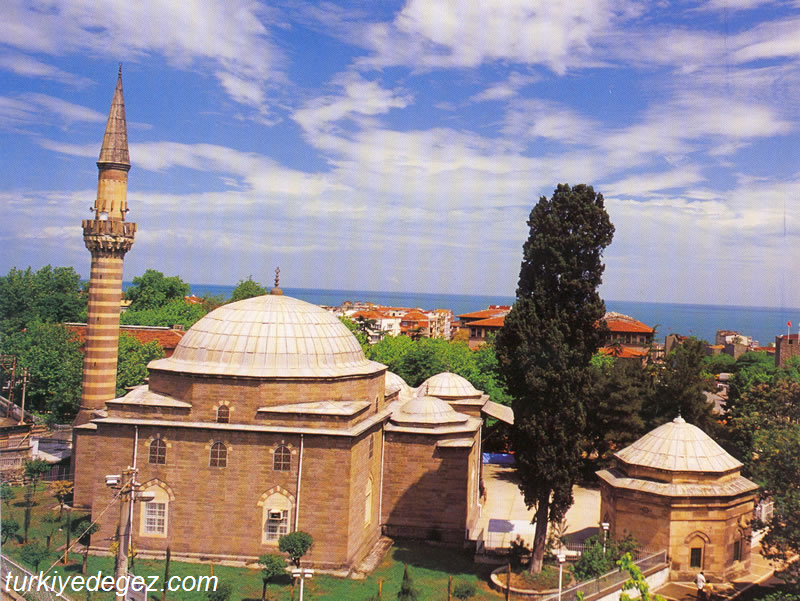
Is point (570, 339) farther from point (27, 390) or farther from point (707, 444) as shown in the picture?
point (27, 390)

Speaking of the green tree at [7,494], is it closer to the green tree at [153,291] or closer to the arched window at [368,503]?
the arched window at [368,503]

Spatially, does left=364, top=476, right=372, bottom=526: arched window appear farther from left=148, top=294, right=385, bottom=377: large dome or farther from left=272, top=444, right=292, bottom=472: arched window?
left=148, top=294, right=385, bottom=377: large dome

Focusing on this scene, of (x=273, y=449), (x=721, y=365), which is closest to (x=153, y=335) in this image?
(x=273, y=449)

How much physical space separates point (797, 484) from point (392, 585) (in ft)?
35.3

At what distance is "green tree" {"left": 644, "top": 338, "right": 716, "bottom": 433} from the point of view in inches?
1182

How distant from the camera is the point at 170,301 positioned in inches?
3034

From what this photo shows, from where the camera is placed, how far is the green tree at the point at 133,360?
3803 cm

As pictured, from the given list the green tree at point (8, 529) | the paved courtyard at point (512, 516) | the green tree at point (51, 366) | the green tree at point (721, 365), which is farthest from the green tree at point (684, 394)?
the green tree at point (51, 366)

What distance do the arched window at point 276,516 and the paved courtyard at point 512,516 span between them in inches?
276

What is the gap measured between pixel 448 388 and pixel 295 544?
12.6 meters

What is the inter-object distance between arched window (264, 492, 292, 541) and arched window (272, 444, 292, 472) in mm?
732

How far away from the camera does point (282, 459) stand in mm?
19938

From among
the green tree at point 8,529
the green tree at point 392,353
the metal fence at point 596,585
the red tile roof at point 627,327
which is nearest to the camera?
the metal fence at point 596,585

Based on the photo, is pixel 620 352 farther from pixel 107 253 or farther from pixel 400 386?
pixel 107 253
